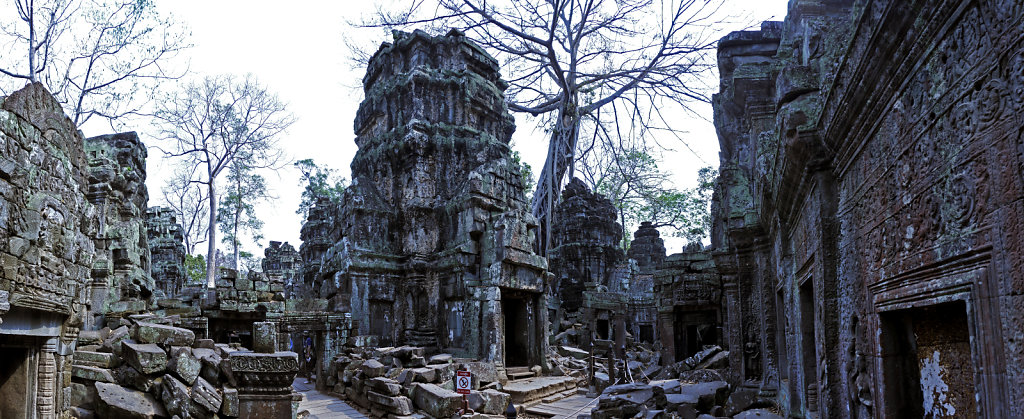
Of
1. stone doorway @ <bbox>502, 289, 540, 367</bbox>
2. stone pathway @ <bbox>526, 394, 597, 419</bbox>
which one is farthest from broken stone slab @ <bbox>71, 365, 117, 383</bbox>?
stone doorway @ <bbox>502, 289, 540, 367</bbox>

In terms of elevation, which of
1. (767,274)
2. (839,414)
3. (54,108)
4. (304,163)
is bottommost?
(839,414)

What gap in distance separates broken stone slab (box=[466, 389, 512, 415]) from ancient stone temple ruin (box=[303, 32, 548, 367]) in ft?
12.5

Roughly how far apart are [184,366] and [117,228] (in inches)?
252

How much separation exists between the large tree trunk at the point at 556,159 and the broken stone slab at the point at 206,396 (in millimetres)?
20598

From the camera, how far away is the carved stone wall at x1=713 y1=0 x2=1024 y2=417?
5.51 feet

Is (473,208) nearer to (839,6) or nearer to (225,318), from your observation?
(225,318)

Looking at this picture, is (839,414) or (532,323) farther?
(532,323)

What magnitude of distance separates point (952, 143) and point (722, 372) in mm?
11707

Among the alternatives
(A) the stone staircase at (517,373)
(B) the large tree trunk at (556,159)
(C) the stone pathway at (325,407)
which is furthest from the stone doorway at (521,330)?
(B) the large tree trunk at (556,159)

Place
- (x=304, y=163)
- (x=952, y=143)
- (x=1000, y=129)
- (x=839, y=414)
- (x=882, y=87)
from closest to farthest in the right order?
(x=1000, y=129) < (x=952, y=143) < (x=882, y=87) < (x=839, y=414) < (x=304, y=163)

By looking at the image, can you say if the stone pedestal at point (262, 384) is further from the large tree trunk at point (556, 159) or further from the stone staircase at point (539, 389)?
the large tree trunk at point (556, 159)

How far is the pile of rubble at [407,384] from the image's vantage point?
9570mm

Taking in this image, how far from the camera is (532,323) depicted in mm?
15781

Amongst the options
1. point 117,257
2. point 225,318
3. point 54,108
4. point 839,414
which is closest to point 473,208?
point 225,318
